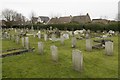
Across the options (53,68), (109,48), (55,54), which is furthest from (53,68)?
(109,48)

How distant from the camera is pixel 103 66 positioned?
9391mm

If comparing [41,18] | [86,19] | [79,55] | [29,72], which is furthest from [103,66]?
[41,18]

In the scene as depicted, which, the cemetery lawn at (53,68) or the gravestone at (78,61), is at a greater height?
the gravestone at (78,61)

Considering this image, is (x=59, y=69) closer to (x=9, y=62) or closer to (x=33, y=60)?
(x=33, y=60)

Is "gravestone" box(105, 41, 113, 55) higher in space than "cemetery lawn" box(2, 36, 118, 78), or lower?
higher

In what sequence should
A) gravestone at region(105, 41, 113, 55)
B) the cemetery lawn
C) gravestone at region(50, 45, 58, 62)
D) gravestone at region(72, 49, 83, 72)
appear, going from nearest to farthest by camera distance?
the cemetery lawn, gravestone at region(72, 49, 83, 72), gravestone at region(50, 45, 58, 62), gravestone at region(105, 41, 113, 55)

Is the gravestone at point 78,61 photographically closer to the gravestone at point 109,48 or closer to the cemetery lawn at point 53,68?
the cemetery lawn at point 53,68

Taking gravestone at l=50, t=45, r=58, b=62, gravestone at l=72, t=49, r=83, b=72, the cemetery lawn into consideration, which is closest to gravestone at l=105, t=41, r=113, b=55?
the cemetery lawn

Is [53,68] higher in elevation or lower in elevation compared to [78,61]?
lower

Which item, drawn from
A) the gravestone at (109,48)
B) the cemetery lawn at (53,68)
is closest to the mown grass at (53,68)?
the cemetery lawn at (53,68)

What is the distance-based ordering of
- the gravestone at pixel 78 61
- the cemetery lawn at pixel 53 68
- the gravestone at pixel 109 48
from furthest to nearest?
the gravestone at pixel 109 48, the gravestone at pixel 78 61, the cemetery lawn at pixel 53 68

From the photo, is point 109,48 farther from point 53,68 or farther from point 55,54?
point 53,68

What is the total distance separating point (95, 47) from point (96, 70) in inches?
242

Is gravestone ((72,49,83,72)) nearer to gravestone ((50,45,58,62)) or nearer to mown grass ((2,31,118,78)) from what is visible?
mown grass ((2,31,118,78))
